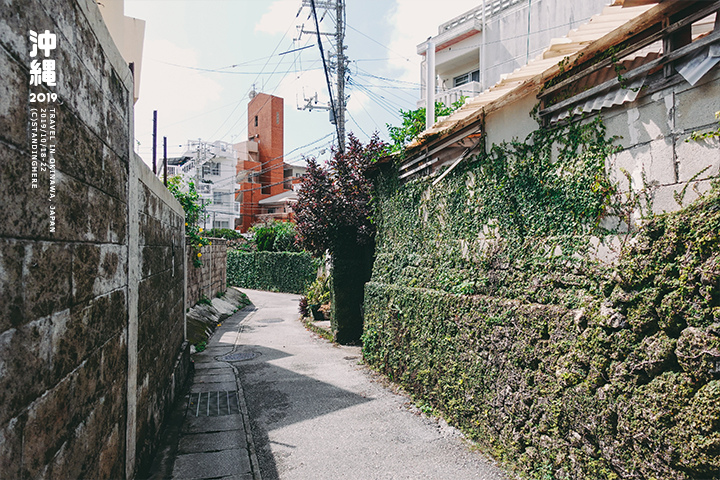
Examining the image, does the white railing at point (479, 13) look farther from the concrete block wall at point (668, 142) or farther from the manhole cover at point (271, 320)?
the concrete block wall at point (668, 142)

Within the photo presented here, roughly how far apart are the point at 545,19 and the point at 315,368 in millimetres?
13680

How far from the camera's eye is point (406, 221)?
23.4ft

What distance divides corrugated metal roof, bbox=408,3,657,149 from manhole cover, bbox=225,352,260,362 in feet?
22.6

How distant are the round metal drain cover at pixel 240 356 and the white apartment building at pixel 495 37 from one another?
34.4ft

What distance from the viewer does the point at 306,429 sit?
551 centimetres

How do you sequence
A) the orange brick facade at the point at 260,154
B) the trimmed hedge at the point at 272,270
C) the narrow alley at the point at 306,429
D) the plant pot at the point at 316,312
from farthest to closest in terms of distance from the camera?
the orange brick facade at the point at 260,154
the trimmed hedge at the point at 272,270
the plant pot at the point at 316,312
the narrow alley at the point at 306,429

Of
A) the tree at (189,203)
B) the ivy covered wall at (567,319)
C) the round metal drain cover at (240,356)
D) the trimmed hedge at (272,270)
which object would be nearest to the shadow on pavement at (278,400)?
the round metal drain cover at (240,356)

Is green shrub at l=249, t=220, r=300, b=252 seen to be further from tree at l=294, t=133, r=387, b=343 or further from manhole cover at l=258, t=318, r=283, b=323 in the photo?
tree at l=294, t=133, r=387, b=343

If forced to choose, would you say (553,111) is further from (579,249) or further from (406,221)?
(406,221)

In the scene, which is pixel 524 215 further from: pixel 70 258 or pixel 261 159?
pixel 261 159

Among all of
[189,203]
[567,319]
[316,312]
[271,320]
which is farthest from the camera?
[271,320]

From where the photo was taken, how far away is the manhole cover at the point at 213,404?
595 cm

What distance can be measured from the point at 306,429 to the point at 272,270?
18.6m

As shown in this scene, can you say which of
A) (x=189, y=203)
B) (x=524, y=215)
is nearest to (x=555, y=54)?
(x=524, y=215)
